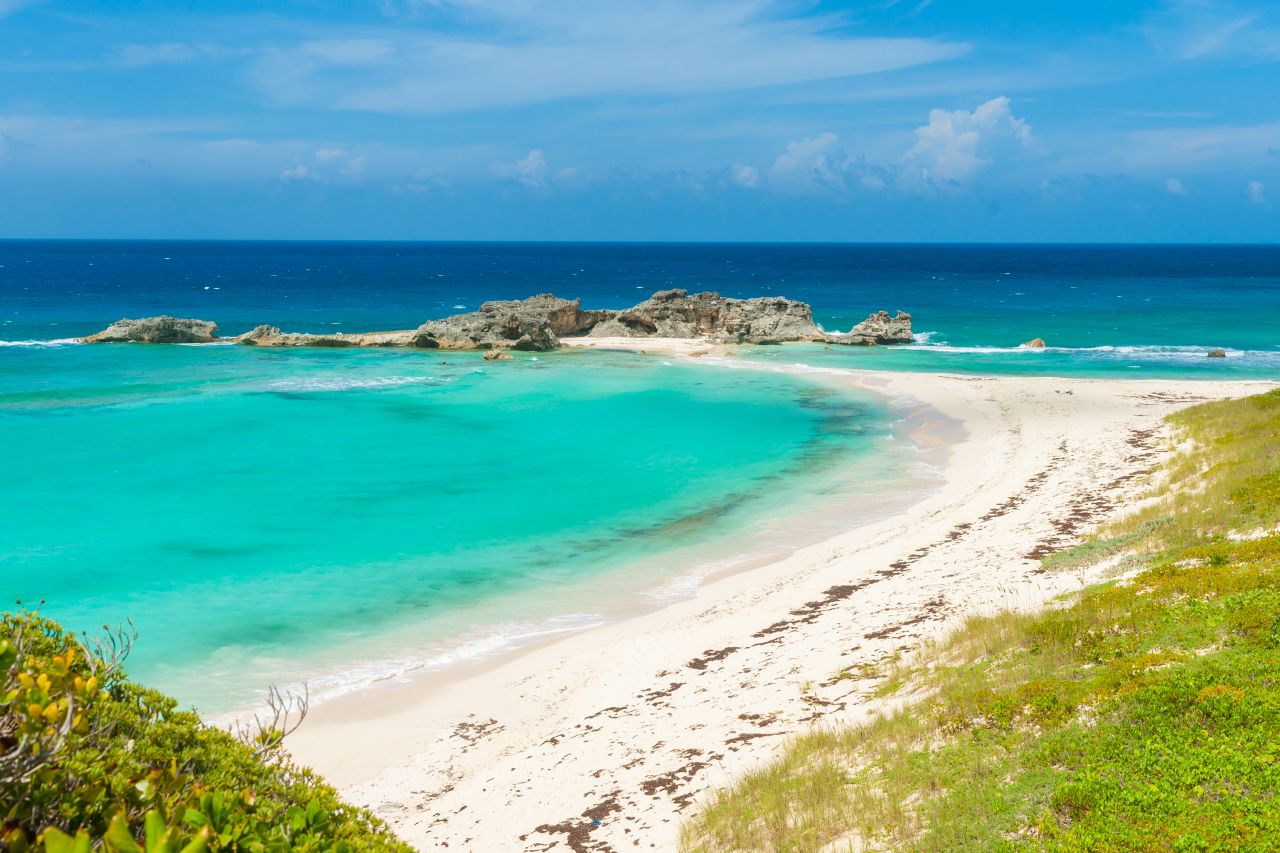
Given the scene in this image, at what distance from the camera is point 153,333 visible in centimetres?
6525

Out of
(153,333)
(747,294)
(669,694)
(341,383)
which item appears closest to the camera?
(669,694)

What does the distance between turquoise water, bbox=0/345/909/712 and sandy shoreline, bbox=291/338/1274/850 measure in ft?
7.01

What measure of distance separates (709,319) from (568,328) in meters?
11.5

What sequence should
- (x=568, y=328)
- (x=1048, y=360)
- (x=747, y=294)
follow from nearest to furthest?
1. (x=1048, y=360)
2. (x=568, y=328)
3. (x=747, y=294)

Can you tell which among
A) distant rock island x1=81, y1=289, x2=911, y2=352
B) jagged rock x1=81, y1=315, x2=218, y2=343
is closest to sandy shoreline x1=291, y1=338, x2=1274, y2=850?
distant rock island x1=81, y1=289, x2=911, y2=352

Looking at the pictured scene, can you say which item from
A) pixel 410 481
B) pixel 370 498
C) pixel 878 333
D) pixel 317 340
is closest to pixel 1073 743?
pixel 370 498

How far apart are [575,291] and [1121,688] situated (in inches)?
4521

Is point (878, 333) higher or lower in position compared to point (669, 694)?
higher

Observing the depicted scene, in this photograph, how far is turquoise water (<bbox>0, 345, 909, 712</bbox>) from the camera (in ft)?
57.2

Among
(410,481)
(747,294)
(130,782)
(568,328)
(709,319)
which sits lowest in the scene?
(410,481)

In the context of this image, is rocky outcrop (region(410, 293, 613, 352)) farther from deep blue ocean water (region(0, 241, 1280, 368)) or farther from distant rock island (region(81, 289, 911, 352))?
deep blue ocean water (region(0, 241, 1280, 368))

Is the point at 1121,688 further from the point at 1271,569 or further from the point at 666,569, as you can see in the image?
the point at 666,569

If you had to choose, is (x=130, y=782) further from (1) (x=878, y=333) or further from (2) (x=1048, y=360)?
(1) (x=878, y=333)

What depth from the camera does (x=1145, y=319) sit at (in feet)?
264
